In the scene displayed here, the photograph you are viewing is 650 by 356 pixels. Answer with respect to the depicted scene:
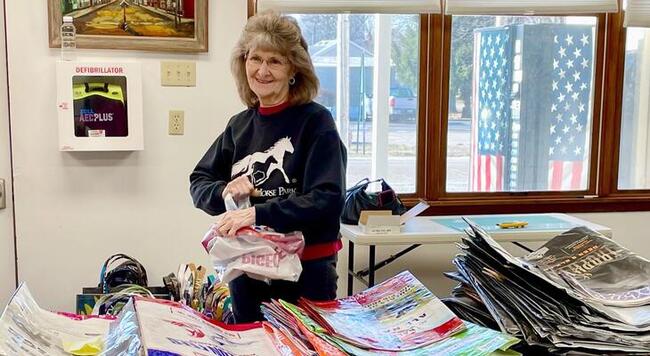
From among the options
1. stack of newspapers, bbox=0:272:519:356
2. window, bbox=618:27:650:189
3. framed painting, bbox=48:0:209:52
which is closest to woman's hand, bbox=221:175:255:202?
stack of newspapers, bbox=0:272:519:356

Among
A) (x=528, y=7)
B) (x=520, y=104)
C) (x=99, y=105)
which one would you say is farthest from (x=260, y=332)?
(x=520, y=104)

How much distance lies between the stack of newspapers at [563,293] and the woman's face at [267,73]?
26.7 inches

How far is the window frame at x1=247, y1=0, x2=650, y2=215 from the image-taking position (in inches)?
128

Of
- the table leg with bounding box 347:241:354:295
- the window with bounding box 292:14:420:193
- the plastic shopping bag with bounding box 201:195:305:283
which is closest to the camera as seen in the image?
the plastic shopping bag with bounding box 201:195:305:283

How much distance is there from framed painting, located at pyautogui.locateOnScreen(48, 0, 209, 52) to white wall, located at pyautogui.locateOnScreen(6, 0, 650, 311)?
0.05m

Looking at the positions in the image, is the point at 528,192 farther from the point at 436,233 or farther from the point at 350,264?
the point at 350,264

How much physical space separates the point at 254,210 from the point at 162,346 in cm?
55

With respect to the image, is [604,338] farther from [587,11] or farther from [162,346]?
[587,11]

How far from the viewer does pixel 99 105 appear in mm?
2746

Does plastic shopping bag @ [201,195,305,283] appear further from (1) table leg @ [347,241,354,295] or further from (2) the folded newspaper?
(1) table leg @ [347,241,354,295]

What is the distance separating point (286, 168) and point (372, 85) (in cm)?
184

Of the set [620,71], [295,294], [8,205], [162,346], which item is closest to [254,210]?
[295,294]

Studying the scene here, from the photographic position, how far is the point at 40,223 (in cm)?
288

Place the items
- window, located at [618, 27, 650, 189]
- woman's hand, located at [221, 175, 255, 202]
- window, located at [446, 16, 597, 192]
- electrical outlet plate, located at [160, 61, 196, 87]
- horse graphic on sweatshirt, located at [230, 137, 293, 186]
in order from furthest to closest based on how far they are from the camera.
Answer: window, located at [618, 27, 650, 189] < window, located at [446, 16, 597, 192] < electrical outlet plate, located at [160, 61, 196, 87] < horse graphic on sweatshirt, located at [230, 137, 293, 186] < woman's hand, located at [221, 175, 255, 202]
